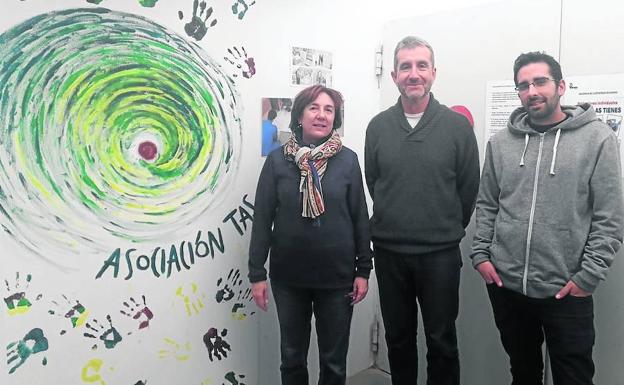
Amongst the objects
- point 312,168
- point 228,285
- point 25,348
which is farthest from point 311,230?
point 25,348

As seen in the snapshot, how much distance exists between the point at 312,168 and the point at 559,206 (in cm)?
78

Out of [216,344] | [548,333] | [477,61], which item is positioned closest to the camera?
[548,333]

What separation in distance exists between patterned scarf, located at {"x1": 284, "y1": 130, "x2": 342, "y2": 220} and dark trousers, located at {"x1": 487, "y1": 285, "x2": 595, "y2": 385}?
652mm

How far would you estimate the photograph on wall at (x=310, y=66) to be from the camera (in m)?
2.10

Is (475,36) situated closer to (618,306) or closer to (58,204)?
(618,306)

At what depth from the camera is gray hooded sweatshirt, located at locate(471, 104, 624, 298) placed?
1452mm

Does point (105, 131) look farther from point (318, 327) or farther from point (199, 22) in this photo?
point (318, 327)

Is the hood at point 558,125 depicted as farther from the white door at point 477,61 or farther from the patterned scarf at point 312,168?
the patterned scarf at point 312,168

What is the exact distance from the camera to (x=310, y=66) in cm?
215

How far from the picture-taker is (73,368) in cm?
161

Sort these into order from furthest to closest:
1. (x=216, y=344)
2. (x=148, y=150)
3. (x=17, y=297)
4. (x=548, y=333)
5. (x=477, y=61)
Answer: (x=477, y=61) → (x=216, y=344) → (x=148, y=150) → (x=548, y=333) → (x=17, y=297)

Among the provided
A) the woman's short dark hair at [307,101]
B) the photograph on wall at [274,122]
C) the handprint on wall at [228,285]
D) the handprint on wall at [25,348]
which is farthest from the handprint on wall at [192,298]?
the woman's short dark hair at [307,101]

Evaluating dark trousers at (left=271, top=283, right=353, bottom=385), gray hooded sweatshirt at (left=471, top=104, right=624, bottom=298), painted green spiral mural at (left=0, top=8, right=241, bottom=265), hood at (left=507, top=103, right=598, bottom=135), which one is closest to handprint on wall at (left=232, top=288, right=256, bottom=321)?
dark trousers at (left=271, top=283, right=353, bottom=385)

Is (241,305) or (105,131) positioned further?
(241,305)
